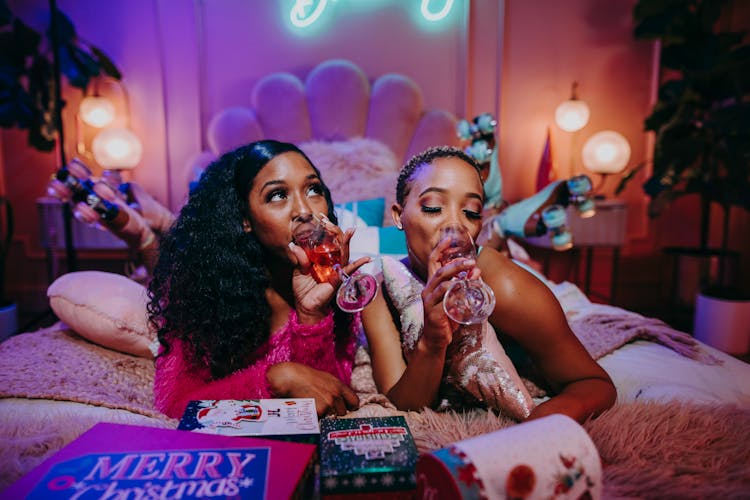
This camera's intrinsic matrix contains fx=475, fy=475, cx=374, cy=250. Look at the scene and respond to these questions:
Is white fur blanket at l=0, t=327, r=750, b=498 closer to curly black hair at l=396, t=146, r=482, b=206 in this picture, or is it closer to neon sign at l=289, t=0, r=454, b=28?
curly black hair at l=396, t=146, r=482, b=206

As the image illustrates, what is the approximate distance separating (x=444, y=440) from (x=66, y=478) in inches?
26.6

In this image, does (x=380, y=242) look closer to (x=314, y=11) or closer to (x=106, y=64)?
(x=314, y=11)

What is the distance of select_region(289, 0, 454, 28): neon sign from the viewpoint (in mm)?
1765

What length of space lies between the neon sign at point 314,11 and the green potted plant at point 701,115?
7.56 ft

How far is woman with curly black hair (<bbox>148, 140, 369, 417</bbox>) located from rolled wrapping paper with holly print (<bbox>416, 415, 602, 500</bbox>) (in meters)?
0.51

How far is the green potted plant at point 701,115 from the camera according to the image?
10.2 ft

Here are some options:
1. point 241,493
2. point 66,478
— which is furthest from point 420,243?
point 66,478

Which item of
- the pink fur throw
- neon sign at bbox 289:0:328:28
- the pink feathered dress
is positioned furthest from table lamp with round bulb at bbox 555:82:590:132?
the pink feathered dress

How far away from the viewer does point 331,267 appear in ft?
3.93

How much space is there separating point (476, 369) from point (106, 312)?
129cm

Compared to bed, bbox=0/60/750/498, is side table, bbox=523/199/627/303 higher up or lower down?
higher up

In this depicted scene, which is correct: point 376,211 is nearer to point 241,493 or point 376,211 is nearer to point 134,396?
point 134,396

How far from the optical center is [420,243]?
1211 millimetres

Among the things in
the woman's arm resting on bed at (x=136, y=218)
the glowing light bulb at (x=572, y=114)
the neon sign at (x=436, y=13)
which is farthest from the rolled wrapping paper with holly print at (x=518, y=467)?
the glowing light bulb at (x=572, y=114)
